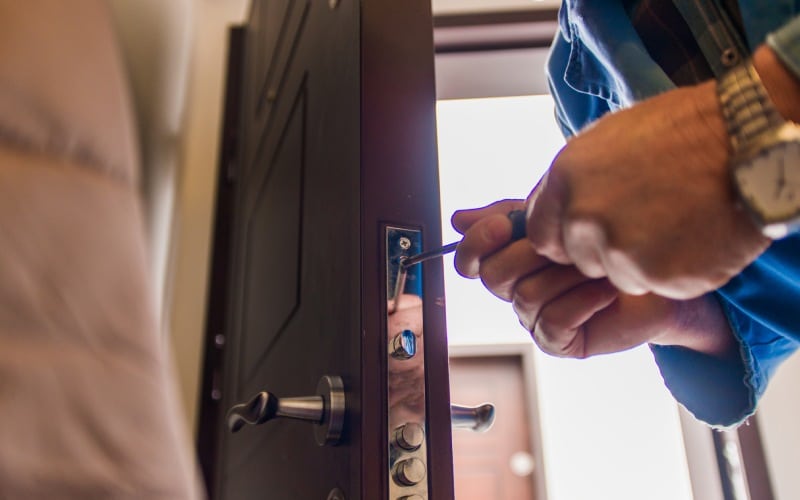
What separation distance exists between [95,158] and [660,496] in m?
2.39

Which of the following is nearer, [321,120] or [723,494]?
[321,120]

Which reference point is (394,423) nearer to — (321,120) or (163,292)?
(321,120)

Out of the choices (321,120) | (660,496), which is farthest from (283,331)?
(660,496)

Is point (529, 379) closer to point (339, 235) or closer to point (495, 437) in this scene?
point (495, 437)

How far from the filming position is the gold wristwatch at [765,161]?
309 millimetres

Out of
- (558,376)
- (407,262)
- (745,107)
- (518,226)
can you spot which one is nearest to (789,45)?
(745,107)

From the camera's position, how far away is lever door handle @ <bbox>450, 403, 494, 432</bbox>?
572 millimetres

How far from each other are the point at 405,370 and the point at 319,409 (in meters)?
0.08

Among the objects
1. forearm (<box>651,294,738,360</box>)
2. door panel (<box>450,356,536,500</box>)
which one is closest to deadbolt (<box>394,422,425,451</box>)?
forearm (<box>651,294,738,360</box>)

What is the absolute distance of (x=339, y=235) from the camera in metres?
0.62

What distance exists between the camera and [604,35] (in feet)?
2.00

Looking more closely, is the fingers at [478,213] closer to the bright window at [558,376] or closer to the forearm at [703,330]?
the forearm at [703,330]

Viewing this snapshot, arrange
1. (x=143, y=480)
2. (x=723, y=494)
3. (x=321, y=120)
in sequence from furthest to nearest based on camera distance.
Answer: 1. (x=723, y=494)
2. (x=321, y=120)
3. (x=143, y=480)

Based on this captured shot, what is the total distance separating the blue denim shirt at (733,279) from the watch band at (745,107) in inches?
6.3
